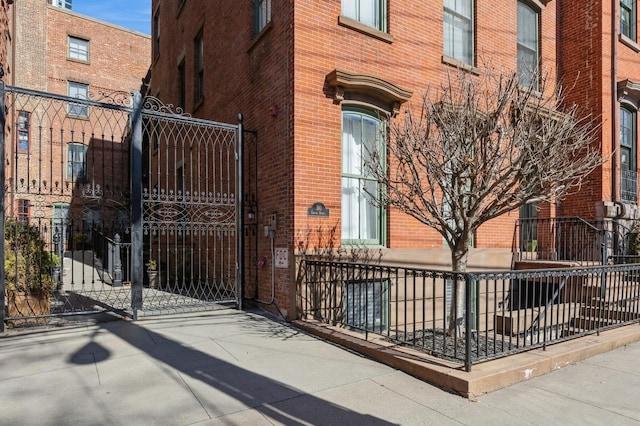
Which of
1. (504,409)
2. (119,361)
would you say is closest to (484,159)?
Result: (504,409)

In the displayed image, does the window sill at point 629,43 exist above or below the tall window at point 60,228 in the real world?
above

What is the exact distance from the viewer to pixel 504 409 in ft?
12.8

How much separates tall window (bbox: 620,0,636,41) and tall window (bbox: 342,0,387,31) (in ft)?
30.8

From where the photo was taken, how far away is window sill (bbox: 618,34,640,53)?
1209cm

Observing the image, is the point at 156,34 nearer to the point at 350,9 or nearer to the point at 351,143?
the point at 350,9

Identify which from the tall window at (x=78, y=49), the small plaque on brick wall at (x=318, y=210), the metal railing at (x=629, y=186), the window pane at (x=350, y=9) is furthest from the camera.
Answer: the tall window at (x=78, y=49)

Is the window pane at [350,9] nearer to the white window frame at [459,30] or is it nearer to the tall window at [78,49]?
the white window frame at [459,30]

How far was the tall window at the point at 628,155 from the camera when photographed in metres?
12.1

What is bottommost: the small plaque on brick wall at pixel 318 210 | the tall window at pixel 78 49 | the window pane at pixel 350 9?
the small plaque on brick wall at pixel 318 210

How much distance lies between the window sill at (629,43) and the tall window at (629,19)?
399mm

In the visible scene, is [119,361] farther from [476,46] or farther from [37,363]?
[476,46]

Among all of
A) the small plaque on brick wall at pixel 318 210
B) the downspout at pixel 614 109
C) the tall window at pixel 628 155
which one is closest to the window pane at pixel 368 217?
the small plaque on brick wall at pixel 318 210

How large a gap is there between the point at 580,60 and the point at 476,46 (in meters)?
4.40

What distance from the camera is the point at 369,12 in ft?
25.9
